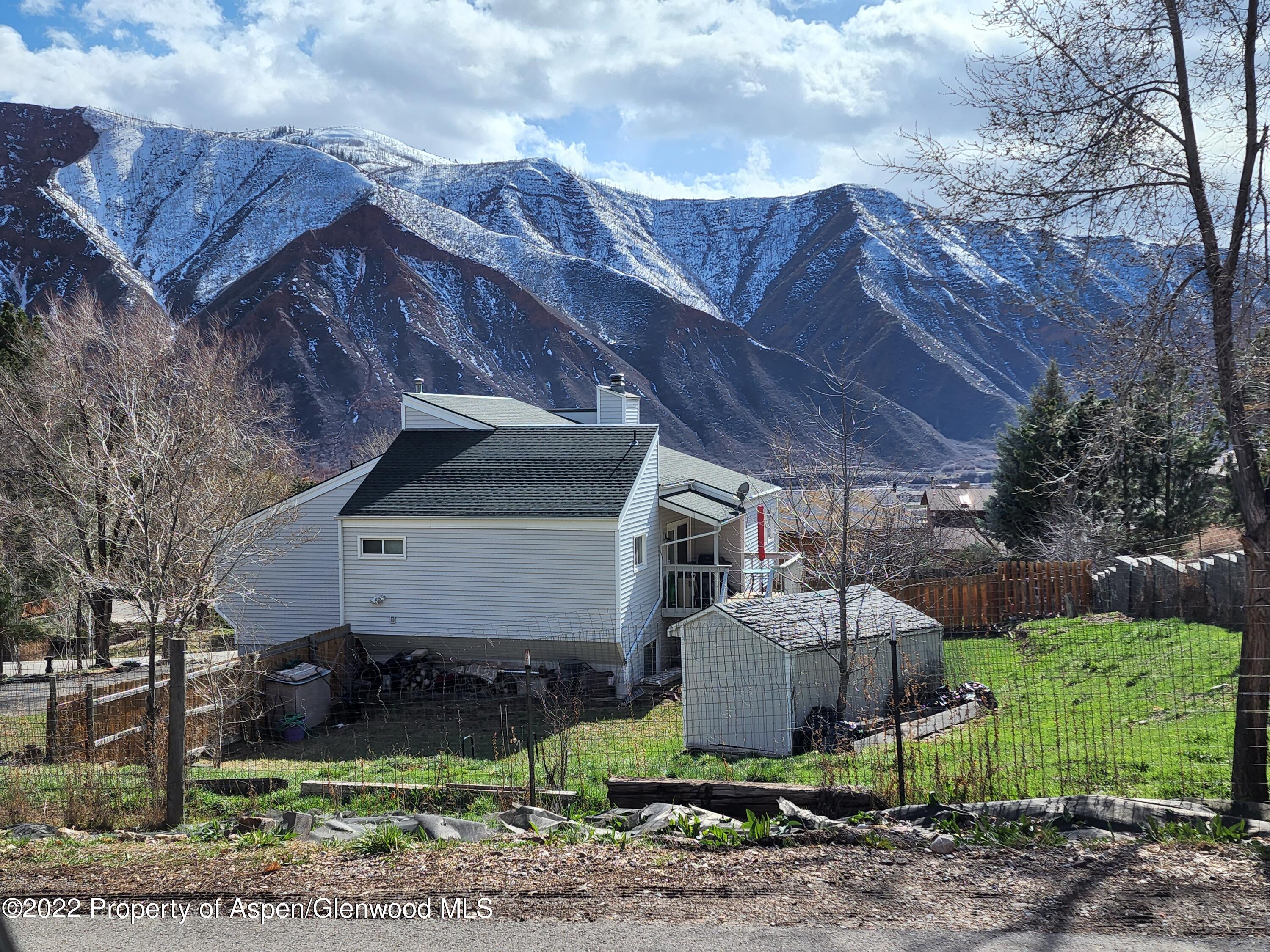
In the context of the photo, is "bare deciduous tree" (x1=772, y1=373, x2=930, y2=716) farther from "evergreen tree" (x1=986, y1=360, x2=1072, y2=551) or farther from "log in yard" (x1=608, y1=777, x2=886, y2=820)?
"evergreen tree" (x1=986, y1=360, x2=1072, y2=551)

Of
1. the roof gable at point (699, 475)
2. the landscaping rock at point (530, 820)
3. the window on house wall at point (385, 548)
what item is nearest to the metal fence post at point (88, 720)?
the landscaping rock at point (530, 820)

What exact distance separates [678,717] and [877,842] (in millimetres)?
9018

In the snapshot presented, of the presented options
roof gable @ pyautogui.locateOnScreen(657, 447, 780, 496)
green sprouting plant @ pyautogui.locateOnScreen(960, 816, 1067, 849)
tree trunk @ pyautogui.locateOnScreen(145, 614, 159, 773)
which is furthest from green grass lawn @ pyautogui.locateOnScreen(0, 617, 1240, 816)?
roof gable @ pyautogui.locateOnScreen(657, 447, 780, 496)

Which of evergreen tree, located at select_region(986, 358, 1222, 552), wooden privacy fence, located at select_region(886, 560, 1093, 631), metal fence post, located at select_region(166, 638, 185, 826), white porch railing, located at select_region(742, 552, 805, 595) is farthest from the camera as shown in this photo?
evergreen tree, located at select_region(986, 358, 1222, 552)

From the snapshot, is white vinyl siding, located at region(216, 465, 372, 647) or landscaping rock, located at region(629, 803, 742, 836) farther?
white vinyl siding, located at region(216, 465, 372, 647)

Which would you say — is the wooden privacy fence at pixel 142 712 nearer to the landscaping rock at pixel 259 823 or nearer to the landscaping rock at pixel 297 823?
the landscaping rock at pixel 259 823

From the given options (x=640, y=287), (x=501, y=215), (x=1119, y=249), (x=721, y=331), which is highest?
(x=501, y=215)

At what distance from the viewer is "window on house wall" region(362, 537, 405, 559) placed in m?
19.4

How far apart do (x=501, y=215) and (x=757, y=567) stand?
169 m

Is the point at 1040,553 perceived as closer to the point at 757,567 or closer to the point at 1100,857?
the point at 757,567

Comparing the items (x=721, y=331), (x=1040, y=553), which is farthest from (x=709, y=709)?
(x=721, y=331)

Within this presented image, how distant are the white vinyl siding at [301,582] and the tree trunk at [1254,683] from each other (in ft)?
59.4

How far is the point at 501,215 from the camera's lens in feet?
591

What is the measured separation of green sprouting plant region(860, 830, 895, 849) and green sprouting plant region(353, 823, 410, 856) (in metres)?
2.99
